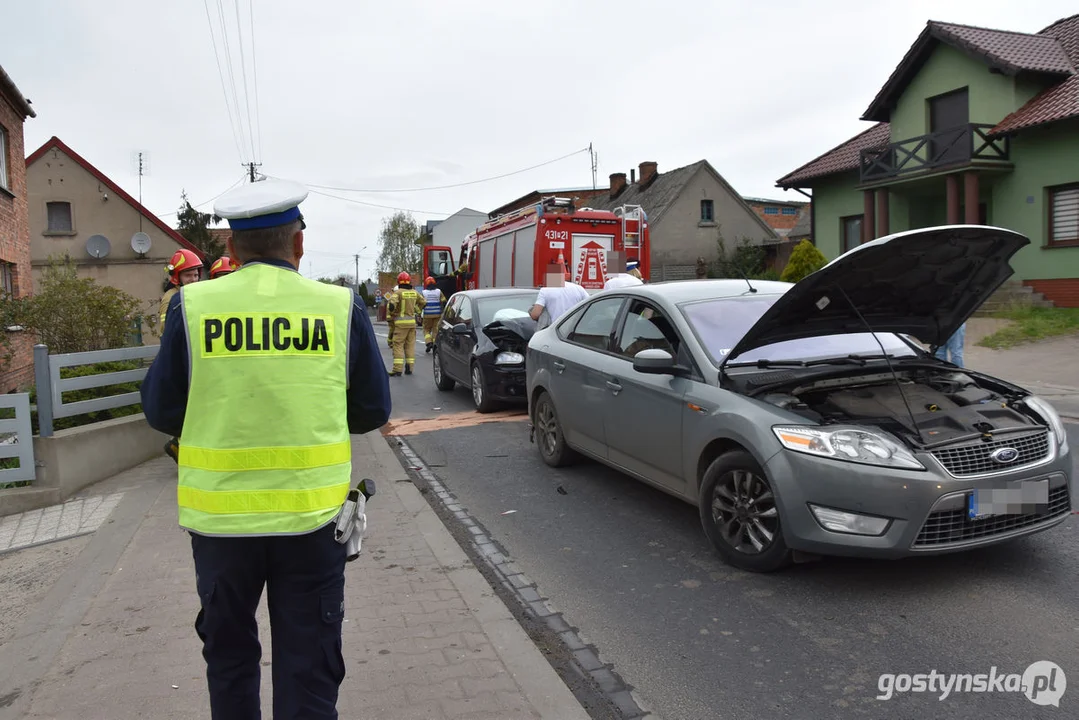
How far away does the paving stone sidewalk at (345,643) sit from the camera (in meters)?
3.11

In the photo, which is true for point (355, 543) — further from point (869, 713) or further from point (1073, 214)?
point (1073, 214)

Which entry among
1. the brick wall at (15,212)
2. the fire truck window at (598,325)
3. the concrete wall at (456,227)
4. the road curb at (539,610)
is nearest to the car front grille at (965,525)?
the road curb at (539,610)

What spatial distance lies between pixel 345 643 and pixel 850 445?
252cm

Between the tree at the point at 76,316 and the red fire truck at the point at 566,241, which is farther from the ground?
the red fire truck at the point at 566,241

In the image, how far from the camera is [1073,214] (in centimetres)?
1908

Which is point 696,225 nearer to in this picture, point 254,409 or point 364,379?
point 364,379

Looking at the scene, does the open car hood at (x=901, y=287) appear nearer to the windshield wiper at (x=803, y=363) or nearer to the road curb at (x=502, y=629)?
the windshield wiper at (x=803, y=363)

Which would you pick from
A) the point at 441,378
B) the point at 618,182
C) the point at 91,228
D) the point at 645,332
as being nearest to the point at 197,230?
the point at 91,228

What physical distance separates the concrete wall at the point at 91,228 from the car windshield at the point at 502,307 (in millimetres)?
19043

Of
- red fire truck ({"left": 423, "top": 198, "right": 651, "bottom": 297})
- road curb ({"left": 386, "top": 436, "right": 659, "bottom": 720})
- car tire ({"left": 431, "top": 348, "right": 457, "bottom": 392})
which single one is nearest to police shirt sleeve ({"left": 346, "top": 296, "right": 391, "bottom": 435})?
road curb ({"left": 386, "top": 436, "right": 659, "bottom": 720})

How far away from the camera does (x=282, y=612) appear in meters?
2.28

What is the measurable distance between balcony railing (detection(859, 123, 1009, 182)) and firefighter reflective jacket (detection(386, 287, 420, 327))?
14.6m

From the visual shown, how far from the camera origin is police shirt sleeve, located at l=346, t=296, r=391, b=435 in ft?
7.87

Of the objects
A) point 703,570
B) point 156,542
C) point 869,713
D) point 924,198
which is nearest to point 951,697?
point 869,713
